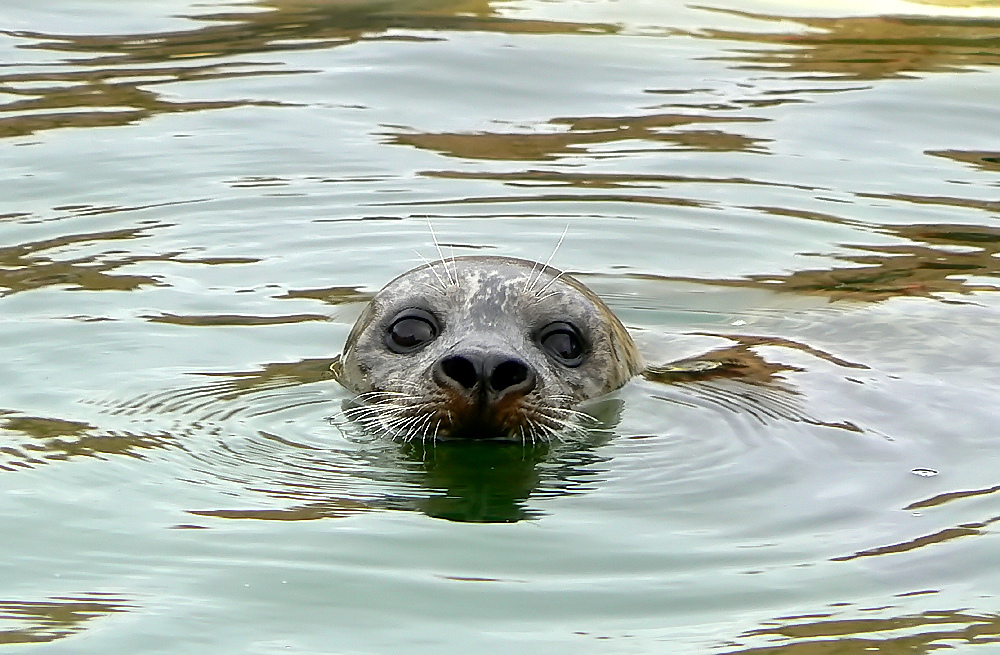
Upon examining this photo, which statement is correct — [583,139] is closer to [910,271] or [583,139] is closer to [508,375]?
[910,271]

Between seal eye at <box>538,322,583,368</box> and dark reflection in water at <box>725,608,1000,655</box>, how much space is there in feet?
7.53

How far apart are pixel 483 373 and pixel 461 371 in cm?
8

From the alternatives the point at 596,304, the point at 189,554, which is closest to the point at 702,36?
the point at 596,304

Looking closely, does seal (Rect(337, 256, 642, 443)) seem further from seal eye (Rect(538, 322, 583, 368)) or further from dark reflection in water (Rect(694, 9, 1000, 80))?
dark reflection in water (Rect(694, 9, 1000, 80))

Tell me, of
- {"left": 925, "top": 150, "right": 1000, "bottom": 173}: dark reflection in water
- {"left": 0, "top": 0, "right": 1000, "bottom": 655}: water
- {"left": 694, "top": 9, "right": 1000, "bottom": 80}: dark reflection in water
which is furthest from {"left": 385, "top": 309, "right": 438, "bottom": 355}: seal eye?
{"left": 694, "top": 9, "right": 1000, "bottom": 80}: dark reflection in water

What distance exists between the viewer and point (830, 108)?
11.1 metres

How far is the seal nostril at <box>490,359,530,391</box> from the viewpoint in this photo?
6039 millimetres

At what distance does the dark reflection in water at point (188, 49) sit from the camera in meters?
10.9

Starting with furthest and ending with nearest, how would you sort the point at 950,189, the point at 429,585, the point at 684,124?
the point at 684,124, the point at 950,189, the point at 429,585

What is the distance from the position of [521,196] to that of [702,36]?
3415mm

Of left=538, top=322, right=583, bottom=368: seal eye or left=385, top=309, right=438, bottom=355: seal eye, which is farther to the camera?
left=538, top=322, right=583, bottom=368: seal eye

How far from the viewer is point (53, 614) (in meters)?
4.69

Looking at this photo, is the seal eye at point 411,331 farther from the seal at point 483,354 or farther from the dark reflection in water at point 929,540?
the dark reflection in water at point 929,540

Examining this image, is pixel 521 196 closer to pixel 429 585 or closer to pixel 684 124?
pixel 684 124
